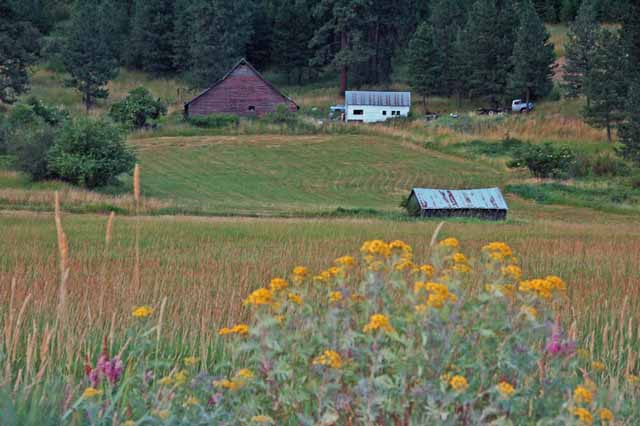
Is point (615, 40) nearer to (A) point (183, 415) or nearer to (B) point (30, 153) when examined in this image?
(B) point (30, 153)

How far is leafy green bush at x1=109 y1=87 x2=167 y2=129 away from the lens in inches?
2109

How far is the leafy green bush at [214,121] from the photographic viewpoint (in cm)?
5706

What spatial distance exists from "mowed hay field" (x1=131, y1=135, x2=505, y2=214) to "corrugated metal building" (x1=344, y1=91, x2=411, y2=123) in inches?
433

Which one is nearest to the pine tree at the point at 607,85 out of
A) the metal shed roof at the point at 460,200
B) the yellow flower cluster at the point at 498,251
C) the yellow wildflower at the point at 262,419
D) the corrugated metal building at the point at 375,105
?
the corrugated metal building at the point at 375,105

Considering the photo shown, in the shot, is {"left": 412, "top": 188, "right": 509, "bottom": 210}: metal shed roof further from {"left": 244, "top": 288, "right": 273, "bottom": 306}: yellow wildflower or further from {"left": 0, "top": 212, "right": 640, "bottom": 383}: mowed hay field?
{"left": 244, "top": 288, "right": 273, "bottom": 306}: yellow wildflower

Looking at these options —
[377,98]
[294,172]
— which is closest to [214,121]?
[377,98]

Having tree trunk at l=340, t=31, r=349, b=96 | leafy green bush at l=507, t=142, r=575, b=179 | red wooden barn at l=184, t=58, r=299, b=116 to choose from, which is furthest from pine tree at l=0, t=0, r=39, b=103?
tree trunk at l=340, t=31, r=349, b=96

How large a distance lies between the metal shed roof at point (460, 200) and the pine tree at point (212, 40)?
48554 mm

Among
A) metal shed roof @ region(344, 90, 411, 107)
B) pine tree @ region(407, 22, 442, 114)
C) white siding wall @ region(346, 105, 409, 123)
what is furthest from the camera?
pine tree @ region(407, 22, 442, 114)

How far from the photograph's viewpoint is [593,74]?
163 feet

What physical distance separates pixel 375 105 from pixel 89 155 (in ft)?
122

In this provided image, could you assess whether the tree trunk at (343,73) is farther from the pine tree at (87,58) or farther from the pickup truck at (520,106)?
the pine tree at (87,58)

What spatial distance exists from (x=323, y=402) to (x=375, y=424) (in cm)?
44

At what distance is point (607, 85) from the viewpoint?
4878 centimetres
